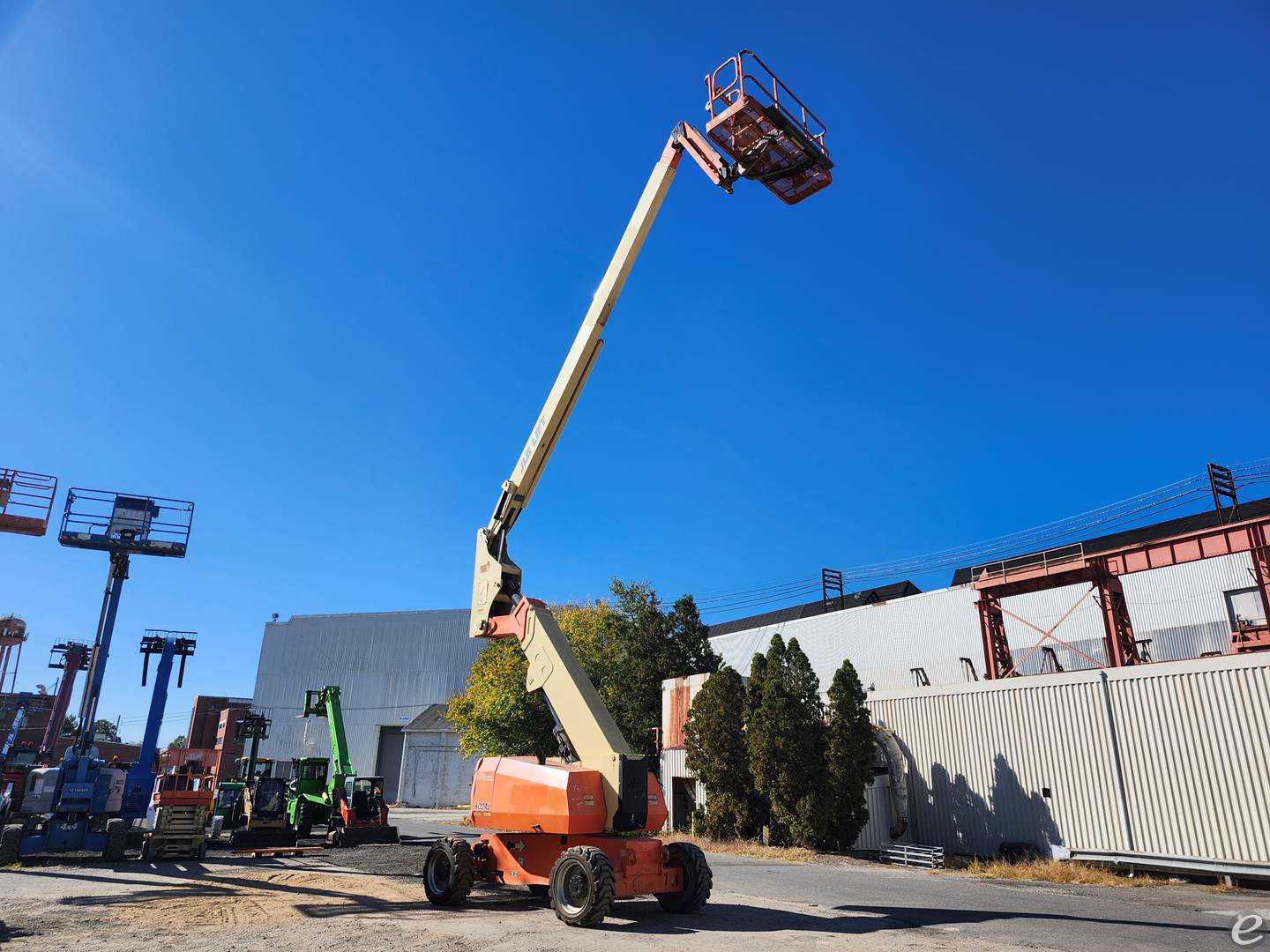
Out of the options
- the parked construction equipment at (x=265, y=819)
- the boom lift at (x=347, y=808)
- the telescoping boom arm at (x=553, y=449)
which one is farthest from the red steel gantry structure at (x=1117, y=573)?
the parked construction equipment at (x=265, y=819)

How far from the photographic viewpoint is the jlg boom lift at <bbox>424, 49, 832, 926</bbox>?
10.9m

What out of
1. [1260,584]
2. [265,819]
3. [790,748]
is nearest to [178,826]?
[265,819]

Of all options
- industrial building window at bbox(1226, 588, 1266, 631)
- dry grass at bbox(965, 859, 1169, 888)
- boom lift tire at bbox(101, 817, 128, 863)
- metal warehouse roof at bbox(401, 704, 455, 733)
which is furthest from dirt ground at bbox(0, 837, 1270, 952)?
metal warehouse roof at bbox(401, 704, 455, 733)

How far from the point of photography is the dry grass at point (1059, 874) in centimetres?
1689

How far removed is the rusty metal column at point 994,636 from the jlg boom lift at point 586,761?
19.6 m

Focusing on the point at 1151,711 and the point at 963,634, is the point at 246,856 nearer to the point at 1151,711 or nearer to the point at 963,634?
the point at 1151,711

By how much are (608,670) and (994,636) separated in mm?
20729

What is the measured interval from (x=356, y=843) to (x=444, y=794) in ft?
109

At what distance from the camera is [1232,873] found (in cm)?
1586

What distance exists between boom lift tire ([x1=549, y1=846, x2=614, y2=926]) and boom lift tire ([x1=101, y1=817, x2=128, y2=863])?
15.4 meters

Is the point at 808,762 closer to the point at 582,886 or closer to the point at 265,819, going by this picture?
the point at 582,886

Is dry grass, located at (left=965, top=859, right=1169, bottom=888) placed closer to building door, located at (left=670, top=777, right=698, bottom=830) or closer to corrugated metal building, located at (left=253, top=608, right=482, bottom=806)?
building door, located at (left=670, top=777, right=698, bottom=830)

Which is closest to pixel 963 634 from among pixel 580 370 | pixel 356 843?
pixel 356 843

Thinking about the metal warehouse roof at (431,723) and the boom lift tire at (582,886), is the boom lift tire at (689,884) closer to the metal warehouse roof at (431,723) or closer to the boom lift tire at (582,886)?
the boom lift tire at (582,886)
